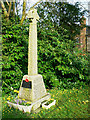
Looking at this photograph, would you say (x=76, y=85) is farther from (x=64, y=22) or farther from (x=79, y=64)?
(x=64, y=22)

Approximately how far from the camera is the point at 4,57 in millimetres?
4258

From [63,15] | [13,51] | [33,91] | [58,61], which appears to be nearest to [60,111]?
[33,91]

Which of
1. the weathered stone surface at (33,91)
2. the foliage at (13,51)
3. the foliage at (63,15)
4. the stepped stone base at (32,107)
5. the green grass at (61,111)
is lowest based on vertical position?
the green grass at (61,111)

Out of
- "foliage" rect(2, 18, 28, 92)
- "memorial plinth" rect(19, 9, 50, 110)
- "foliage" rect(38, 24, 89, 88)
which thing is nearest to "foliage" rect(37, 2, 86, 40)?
"foliage" rect(38, 24, 89, 88)

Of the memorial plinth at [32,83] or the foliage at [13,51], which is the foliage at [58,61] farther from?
the memorial plinth at [32,83]

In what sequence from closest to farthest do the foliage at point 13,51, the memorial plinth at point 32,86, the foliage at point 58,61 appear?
the memorial plinth at point 32,86 < the foliage at point 13,51 < the foliage at point 58,61

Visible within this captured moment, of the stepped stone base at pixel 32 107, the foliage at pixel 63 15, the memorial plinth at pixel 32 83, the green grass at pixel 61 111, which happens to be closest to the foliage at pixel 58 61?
the foliage at pixel 63 15

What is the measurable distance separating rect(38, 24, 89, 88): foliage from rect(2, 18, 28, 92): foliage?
2.48 ft

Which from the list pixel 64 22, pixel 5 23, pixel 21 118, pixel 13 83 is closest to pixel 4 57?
pixel 13 83

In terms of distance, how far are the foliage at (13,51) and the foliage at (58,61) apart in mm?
755

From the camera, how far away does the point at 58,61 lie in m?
4.87

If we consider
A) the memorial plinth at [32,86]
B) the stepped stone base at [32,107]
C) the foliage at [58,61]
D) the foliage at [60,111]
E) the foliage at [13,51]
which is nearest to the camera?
the foliage at [60,111]

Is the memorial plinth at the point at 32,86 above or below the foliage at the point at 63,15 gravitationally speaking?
below

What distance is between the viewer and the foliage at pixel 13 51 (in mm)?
4293
